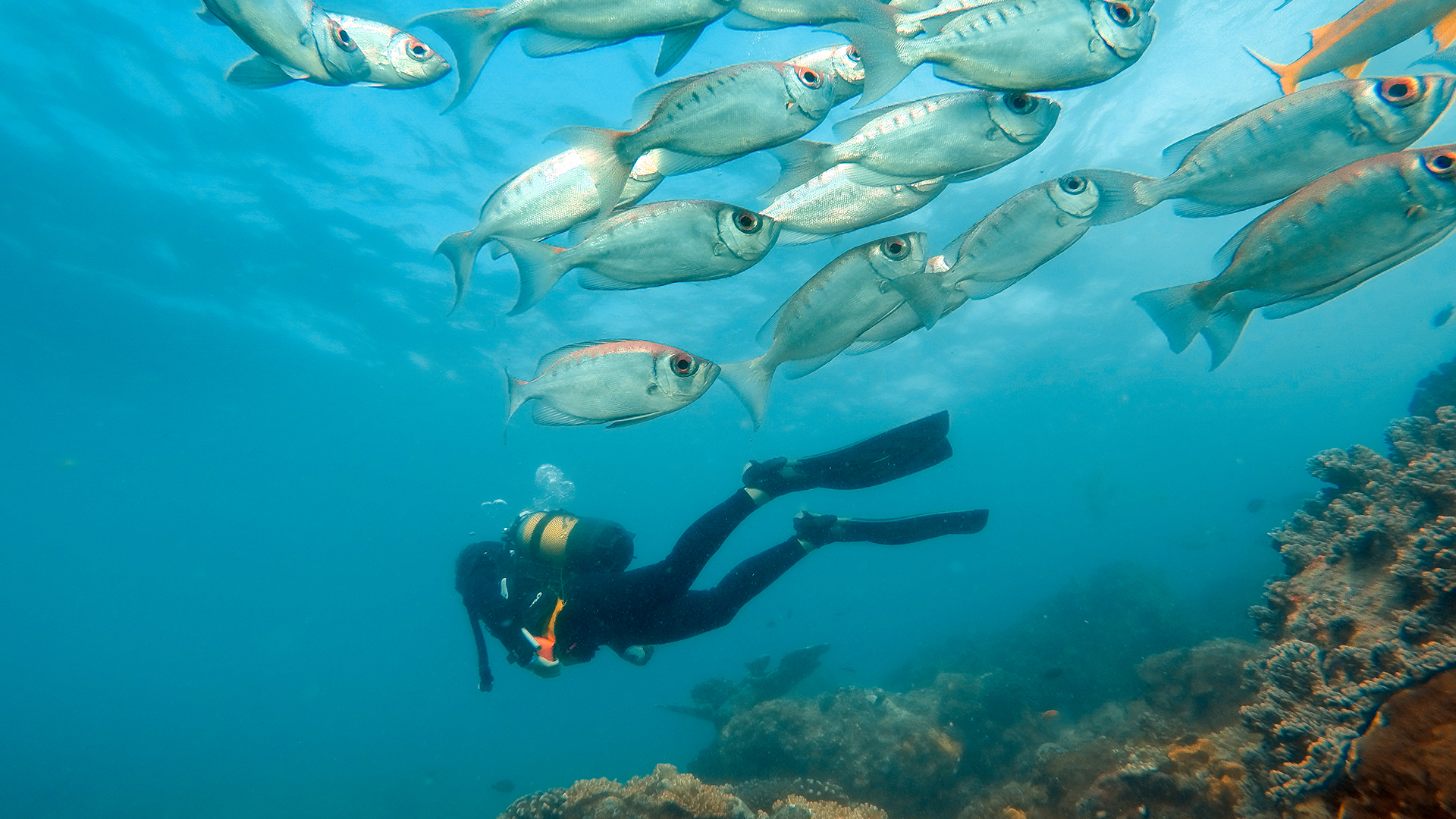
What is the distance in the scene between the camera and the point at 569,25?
2188 millimetres

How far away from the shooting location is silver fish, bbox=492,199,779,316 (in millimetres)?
2391

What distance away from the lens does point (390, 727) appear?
63.1 meters

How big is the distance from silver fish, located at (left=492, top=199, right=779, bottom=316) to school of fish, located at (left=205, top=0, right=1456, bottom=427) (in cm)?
1

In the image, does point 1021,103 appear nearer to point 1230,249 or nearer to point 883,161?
point 883,161

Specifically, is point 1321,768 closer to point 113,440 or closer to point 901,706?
Answer: point 901,706

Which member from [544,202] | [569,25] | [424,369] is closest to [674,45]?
[569,25]

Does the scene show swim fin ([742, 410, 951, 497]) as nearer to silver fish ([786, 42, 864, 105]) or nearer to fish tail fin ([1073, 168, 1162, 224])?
fish tail fin ([1073, 168, 1162, 224])

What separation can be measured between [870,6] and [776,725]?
9.85 meters

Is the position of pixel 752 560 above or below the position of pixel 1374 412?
above

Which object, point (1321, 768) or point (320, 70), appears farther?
point (1321, 768)

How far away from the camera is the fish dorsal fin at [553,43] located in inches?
88.2

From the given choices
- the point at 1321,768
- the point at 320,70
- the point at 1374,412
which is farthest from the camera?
the point at 1374,412

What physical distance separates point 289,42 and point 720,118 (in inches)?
66.2

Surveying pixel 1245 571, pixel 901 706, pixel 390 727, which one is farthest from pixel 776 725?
pixel 390 727
